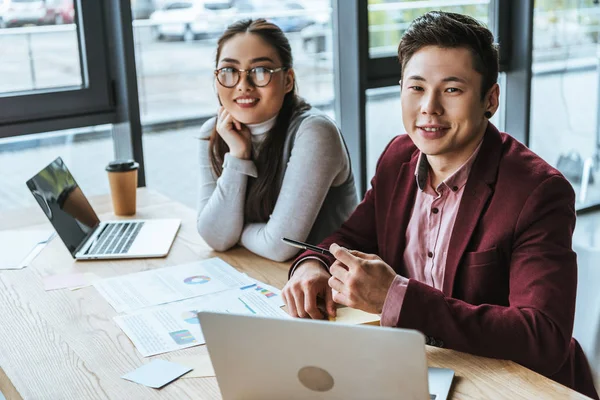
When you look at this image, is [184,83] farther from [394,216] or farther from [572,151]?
[572,151]

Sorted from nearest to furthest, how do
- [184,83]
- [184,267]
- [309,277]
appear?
[309,277] < [184,267] < [184,83]

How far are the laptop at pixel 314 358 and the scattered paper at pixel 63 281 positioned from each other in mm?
796

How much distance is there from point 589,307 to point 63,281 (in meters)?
1.20

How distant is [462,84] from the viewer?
1462 mm

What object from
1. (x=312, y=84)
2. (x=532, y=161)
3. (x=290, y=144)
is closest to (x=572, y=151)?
(x=312, y=84)

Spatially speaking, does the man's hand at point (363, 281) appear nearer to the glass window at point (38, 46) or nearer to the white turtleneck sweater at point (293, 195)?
the white turtleneck sweater at point (293, 195)

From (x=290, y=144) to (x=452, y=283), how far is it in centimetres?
70

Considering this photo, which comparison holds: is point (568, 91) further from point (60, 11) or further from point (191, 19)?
point (60, 11)

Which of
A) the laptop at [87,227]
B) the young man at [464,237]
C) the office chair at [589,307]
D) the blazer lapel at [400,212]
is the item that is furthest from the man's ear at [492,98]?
the laptop at [87,227]

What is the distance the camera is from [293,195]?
6.22ft

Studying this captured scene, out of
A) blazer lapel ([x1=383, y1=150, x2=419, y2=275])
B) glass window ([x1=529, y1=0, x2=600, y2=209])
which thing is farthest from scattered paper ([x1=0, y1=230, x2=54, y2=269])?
glass window ([x1=529, y1=0, x2=600, y2=209])

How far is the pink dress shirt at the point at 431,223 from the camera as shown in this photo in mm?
1543

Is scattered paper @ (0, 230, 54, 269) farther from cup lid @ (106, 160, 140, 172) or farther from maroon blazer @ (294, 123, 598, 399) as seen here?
maroon blazer @ (294, 123, 598, 399)

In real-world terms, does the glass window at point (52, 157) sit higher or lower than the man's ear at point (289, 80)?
lower
